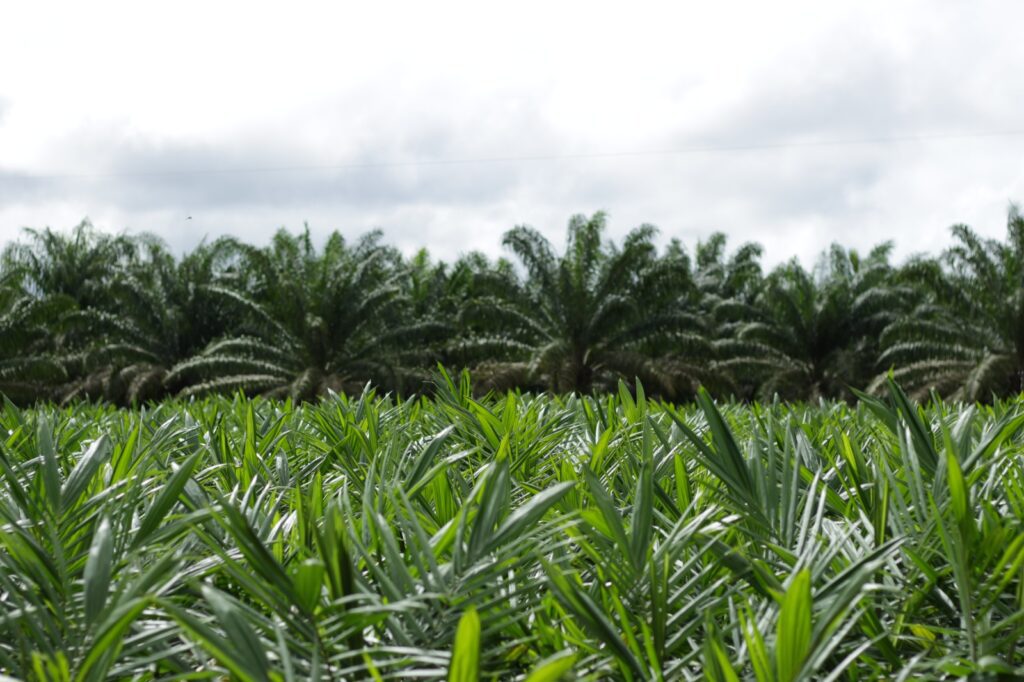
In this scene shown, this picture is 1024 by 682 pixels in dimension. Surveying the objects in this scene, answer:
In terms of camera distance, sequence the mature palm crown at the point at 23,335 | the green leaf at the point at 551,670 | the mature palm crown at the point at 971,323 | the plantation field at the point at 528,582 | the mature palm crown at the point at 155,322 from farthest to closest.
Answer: the mature palm crown at the point at 155,322, the mature palm crown at the point at 23,335, the mature palm crown at the point at 971,323, the plantation field at the point at 528,582, the green leaf at the point at 551,670

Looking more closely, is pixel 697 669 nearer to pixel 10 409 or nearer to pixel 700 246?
pixel 10 409

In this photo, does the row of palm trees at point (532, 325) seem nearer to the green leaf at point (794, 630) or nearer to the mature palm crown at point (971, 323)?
the mature palm crown at point (971, 323)

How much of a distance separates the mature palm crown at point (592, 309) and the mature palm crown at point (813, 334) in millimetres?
3629

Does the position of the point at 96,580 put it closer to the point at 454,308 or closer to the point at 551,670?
the point at 551,670

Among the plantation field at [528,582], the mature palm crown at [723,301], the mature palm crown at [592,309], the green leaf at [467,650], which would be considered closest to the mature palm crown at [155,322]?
the mature palm crown at [592,309]

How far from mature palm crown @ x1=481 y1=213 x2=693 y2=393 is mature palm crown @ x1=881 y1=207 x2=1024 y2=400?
16.9 feet

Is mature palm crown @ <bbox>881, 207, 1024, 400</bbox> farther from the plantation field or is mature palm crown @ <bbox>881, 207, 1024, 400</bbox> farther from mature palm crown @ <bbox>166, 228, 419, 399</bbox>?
the plantation field

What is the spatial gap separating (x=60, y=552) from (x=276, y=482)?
71 centimetres

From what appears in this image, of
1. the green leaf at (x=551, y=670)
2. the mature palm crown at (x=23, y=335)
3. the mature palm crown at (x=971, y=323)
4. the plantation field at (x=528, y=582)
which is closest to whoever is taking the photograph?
the green leaf at (x=551, y=670)

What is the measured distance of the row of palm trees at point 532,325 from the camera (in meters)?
20.2

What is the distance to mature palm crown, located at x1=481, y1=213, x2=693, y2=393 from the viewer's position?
2052 cm

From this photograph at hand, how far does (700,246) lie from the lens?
32.9 metres

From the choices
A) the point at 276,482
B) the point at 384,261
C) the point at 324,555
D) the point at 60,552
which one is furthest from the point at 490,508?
the point at 384,261

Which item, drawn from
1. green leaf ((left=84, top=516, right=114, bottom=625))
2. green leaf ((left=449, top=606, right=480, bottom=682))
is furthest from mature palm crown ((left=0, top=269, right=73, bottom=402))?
green leaf ((left=449, top=606, right=480, bottom=682))
